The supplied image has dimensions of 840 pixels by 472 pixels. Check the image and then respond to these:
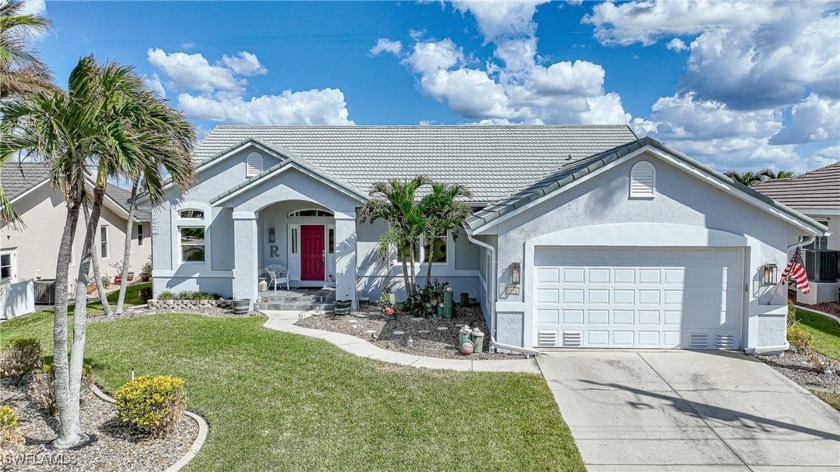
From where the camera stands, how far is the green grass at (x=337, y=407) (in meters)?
6.13

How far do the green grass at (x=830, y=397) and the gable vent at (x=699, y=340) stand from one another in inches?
93.0

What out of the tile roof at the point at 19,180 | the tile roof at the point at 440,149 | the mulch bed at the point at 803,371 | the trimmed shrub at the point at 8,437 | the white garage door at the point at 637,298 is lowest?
the mulch bed at the point at 803,371

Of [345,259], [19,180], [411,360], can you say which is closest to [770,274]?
[411,360]

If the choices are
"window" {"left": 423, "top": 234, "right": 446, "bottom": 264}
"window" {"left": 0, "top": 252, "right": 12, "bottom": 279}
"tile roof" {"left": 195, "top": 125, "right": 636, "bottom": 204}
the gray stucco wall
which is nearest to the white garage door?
the gray stucco wall

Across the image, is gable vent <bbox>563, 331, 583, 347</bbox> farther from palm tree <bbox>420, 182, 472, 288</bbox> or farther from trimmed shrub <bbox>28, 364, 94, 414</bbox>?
trimmed shrub <bbox>28, 364, 94, 414</bbox>

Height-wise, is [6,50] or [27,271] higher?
[6,50]

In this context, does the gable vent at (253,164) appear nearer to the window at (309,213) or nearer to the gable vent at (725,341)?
the window at (309,213)

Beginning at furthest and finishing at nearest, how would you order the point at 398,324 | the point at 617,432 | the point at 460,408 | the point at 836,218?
the point at 836,218 < the point at 398,324 < the point at 460,408 < the point at 617,432

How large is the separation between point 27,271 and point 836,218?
96.9 feet

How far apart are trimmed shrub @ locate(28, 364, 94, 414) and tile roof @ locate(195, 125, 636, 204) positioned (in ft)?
31.8

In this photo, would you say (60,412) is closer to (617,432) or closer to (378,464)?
(378,464)

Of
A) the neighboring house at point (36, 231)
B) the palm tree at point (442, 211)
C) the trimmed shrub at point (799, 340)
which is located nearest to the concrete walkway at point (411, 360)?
the palm tree at point (442, 211)

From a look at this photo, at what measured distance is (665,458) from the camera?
6.25 metres

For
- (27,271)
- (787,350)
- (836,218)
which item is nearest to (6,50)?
(27,271)
